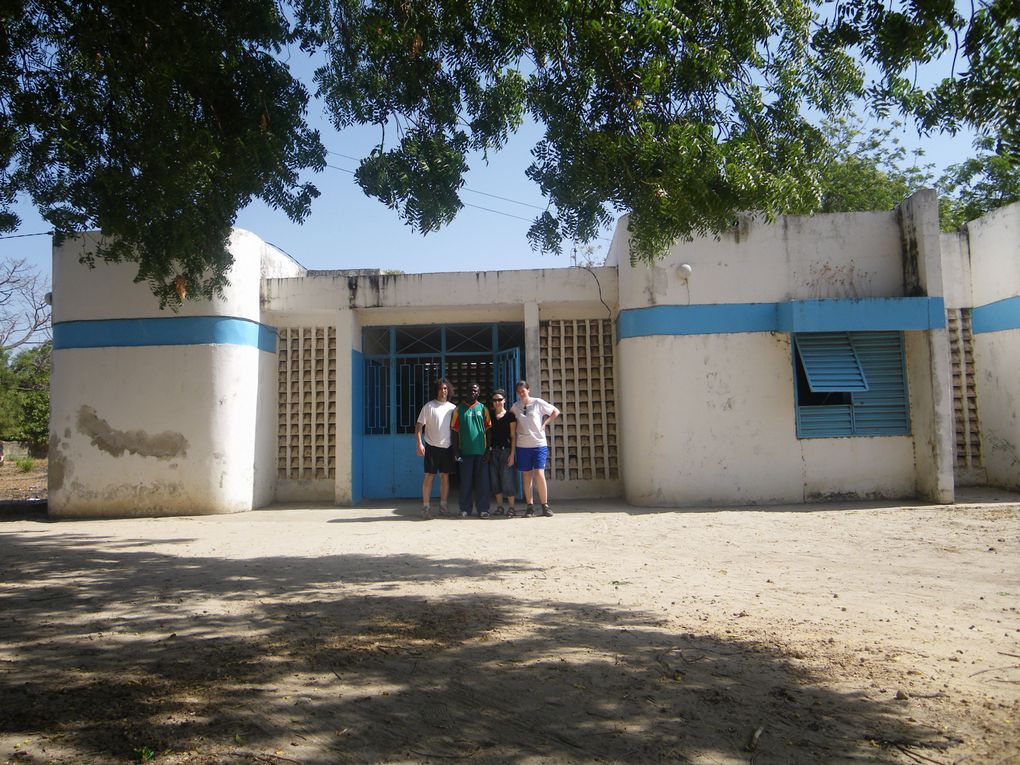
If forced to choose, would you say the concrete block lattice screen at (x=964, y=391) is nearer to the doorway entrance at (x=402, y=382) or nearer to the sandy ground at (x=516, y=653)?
the sandy ground at (x=516, y=653)

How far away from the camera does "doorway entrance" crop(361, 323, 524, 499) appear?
34.4 feet

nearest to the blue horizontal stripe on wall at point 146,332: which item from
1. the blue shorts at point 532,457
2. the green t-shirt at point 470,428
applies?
the green t-shirt at point 470,428

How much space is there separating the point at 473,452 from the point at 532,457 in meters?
0.72

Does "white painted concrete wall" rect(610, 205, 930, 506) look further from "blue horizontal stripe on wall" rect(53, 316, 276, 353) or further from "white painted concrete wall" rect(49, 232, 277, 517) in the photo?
"blue horizontal stripe on wall" rect(53, 316, 276, 353)

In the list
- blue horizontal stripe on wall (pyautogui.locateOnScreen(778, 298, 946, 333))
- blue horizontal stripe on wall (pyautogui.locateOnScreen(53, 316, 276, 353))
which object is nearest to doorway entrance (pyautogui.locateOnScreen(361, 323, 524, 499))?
blue horizontal stripe on wall (pyautogui.locateOnScreen(53, 316, 276, 353))

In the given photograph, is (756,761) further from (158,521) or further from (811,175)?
(158,521)

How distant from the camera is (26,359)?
89.6 feet

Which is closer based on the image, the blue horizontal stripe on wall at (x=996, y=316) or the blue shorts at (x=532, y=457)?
the blue shorts at (x=532, y=457)

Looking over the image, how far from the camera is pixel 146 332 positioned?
366 inches

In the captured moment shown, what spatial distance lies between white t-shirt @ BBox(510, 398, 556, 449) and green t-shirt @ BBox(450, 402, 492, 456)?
1.53 feet

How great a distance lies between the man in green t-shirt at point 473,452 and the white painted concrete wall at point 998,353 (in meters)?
6.72

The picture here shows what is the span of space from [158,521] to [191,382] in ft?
5.69

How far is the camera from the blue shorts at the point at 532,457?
27.8ft

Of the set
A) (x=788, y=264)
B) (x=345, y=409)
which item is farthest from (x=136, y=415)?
(x=788, y=264)
